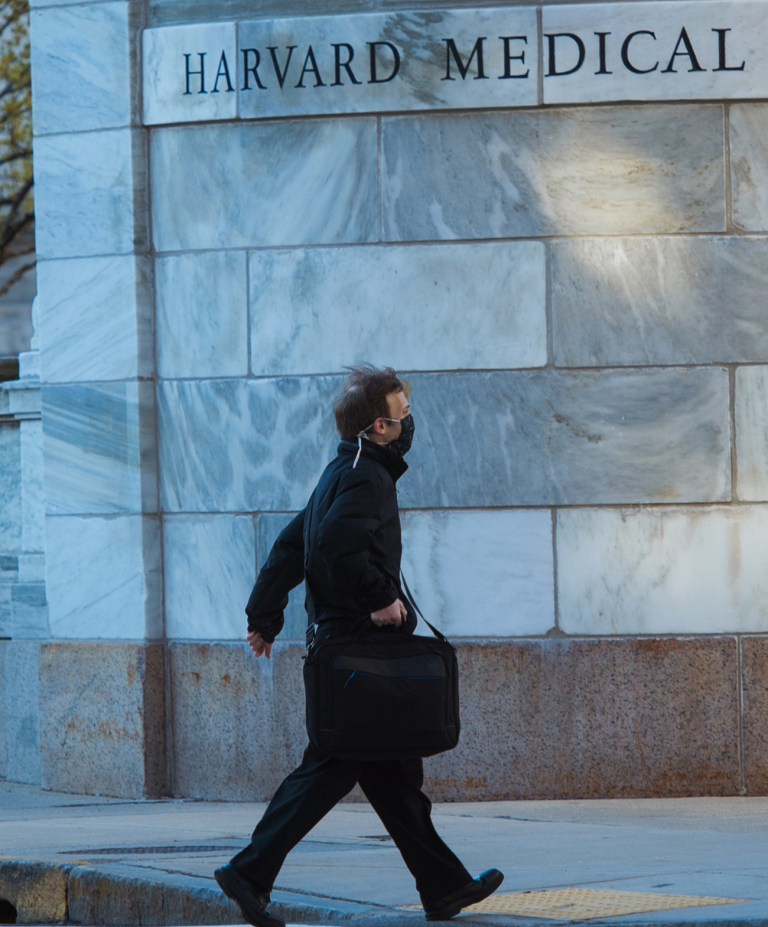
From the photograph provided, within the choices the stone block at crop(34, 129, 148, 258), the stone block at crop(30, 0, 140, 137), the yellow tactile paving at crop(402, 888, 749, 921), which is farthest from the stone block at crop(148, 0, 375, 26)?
the yellow tactile paving at crop(402, 888, 749, 921)

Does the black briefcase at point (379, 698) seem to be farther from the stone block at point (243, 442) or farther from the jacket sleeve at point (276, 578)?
the stone block at point (243, 442)

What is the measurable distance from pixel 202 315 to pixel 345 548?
11.9 ft

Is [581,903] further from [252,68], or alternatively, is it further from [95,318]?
[252,68]

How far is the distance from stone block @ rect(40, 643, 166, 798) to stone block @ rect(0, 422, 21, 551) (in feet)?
3.46

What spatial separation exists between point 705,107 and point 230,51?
2.38 m

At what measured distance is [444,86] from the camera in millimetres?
8008

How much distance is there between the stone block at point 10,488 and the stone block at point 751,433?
13.7ft

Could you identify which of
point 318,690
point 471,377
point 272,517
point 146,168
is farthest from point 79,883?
point 146,168

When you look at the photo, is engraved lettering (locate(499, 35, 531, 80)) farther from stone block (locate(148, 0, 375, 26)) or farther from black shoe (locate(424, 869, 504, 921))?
black shoe (locate(424, 869, 504, 921))

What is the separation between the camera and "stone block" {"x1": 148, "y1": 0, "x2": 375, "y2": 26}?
819 cm

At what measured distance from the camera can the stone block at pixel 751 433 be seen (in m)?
7.88

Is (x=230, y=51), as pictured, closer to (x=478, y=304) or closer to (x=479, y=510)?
(x=478, y=304)

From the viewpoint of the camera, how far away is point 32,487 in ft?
30.6

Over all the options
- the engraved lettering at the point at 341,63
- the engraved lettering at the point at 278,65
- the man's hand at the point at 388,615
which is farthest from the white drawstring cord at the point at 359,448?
the engraved lettering at the point at 278,65
